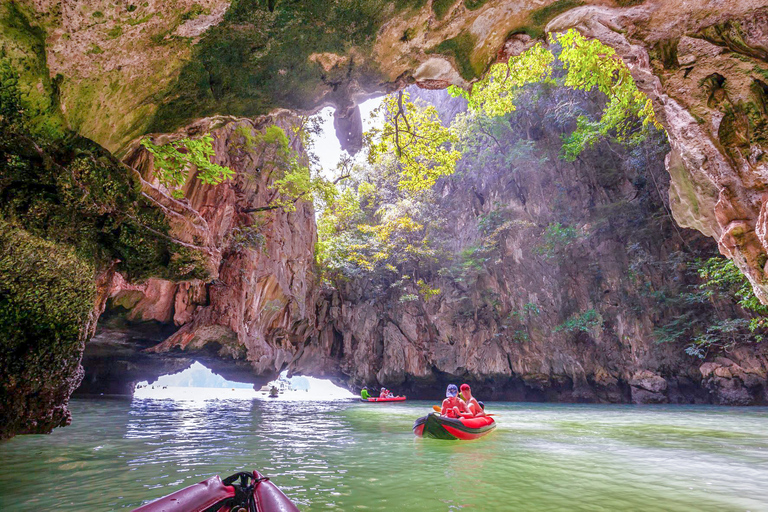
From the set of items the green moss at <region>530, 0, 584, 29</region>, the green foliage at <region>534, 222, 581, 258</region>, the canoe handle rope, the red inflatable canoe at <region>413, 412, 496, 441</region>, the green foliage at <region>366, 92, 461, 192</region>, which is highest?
the green foliage at <region>534, 222, 581, 258</region>

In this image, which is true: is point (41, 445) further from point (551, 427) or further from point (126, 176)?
point (551, 427)

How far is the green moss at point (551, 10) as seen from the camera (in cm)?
371

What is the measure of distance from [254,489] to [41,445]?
548cm

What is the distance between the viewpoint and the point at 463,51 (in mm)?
4027

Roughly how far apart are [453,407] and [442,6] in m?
7.38

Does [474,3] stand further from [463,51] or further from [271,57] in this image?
[271,57]

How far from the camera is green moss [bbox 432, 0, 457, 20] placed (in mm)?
3561

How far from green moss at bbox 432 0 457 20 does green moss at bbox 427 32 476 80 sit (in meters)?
0.32

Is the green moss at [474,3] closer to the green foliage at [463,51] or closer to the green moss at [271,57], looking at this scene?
the green foliage at [463,51]

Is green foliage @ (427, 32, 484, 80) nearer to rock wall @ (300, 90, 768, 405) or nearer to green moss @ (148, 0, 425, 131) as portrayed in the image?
green moss @ (148, 0, 425, 131)

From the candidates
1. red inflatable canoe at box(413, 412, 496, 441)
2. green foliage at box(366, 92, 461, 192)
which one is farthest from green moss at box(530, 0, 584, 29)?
red inflatable canoe at box(413, 412, 496, 441)

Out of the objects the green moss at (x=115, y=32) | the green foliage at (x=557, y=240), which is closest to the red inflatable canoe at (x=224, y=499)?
the green moss at (x=115, y=32)

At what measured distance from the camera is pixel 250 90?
379cm

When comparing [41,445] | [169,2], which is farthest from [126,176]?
[41,445]
